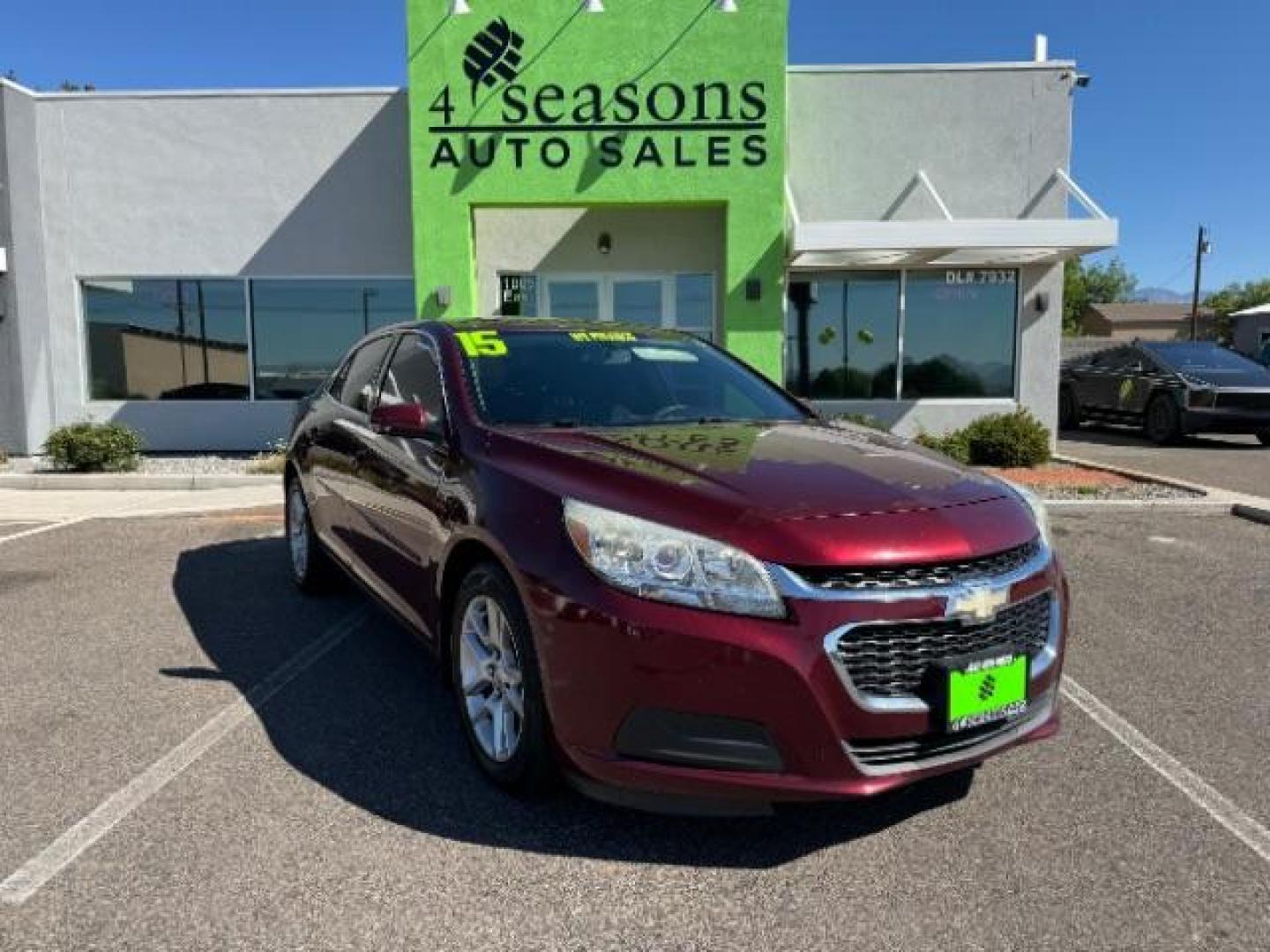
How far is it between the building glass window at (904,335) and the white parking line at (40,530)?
8682 mm

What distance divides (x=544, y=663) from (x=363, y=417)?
234cm

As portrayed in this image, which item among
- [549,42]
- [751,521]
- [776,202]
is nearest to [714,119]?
[776,202]

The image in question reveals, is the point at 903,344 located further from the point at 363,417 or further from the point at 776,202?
the point at 363,417

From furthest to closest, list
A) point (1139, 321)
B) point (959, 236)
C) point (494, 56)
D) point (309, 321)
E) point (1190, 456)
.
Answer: point (1139, 321), point (1190, 456), point (309, 321), point (494, 56), point (959, 236)

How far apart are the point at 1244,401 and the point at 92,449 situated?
16.2 metres

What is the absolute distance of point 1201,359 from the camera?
16.0 meters

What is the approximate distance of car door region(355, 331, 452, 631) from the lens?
11.8ft

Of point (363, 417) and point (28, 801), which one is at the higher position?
point (363, 417)

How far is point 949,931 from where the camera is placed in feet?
8.14

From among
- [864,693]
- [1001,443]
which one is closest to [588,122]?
[1001,443]

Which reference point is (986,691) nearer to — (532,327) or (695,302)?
(532,327)

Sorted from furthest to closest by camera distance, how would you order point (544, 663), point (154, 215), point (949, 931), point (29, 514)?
point (154, 215) < point (29, 514) < point (544, 663) < point (949, 931)

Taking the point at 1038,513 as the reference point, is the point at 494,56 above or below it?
above

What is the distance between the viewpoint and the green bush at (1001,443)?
439 inches
